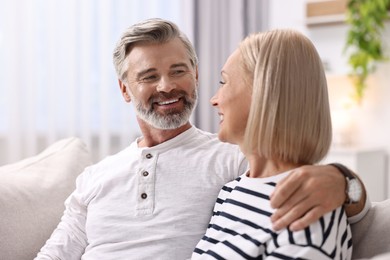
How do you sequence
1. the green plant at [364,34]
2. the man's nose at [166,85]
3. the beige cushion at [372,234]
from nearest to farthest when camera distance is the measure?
the beige cushion at [372,234], the man's nose at [166,85], the green plant at [364,34]

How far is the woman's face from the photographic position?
1192mm

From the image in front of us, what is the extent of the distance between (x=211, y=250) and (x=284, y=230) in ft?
0.68

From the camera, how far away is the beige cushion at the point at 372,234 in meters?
1.22

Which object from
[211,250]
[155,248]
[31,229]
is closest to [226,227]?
[211,250]

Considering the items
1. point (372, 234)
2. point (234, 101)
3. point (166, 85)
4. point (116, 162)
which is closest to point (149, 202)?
point (116, 162)

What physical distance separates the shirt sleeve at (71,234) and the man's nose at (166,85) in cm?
35

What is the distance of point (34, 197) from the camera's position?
174 cm

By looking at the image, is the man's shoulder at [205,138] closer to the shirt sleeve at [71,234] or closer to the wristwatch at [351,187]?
the shirt sleeve at [71,234]

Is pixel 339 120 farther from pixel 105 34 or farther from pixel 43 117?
pixel 43 117

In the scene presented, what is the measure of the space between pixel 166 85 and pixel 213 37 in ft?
8.84

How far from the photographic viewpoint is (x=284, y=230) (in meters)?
1.05

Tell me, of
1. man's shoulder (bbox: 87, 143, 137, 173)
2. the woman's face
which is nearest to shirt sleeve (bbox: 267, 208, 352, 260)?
the woman's face

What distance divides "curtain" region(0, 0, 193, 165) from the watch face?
2.44 meters

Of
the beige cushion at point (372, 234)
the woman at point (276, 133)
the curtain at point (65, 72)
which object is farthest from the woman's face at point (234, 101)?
the curtain at point (65, 72)
